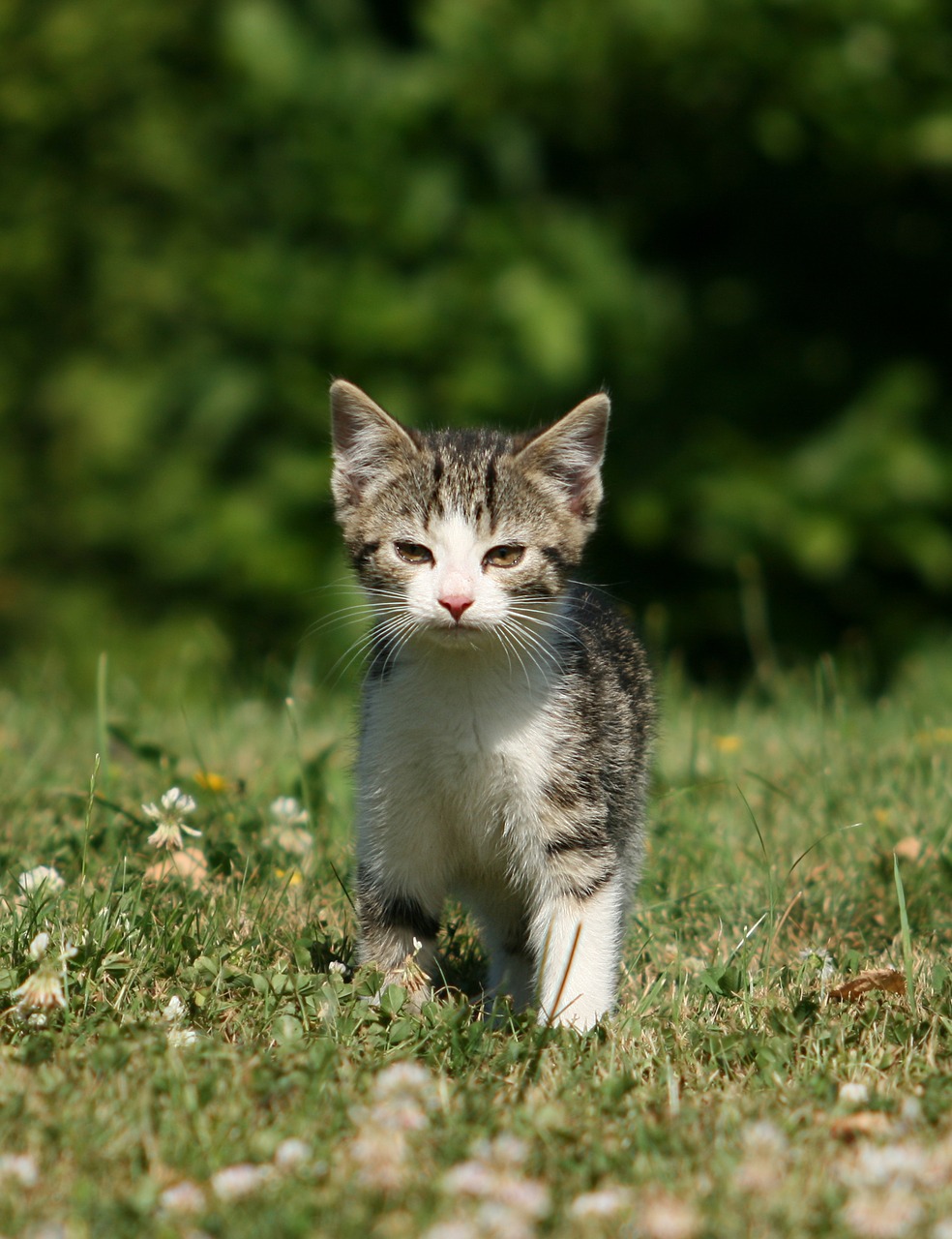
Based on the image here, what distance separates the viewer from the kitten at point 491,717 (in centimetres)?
325

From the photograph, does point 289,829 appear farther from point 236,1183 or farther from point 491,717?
→ point 236,1183

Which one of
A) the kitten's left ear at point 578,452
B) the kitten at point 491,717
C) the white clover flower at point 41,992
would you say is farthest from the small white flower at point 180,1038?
the kitten's left ear at point 578,452

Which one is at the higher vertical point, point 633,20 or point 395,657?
point 633,20

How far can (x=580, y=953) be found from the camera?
10.4 feet

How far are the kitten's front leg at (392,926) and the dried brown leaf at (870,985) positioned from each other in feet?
3.12

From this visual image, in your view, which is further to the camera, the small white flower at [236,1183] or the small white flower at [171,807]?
the small white flower at [171,807]

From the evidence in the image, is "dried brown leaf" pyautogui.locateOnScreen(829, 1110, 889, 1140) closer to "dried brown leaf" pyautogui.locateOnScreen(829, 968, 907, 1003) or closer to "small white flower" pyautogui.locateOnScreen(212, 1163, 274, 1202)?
"dried brown leaf" pyautogui.locateOnScreen(829, 968, 907, 1003)

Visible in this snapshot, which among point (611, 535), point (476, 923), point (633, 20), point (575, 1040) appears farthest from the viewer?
point (611, 535)

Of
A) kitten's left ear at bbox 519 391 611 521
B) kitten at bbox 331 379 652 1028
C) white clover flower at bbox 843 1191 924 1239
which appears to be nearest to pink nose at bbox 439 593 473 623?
kitten at bbox 331 379 652 1028

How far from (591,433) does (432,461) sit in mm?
429

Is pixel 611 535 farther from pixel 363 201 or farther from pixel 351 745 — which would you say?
pixel 351 745

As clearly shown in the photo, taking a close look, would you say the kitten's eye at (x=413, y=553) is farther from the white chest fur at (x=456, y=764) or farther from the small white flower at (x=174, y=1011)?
the small white flower at (x=174, y=1011)

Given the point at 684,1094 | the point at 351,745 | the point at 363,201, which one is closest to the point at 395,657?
the point at 351,745

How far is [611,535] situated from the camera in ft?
27.2
